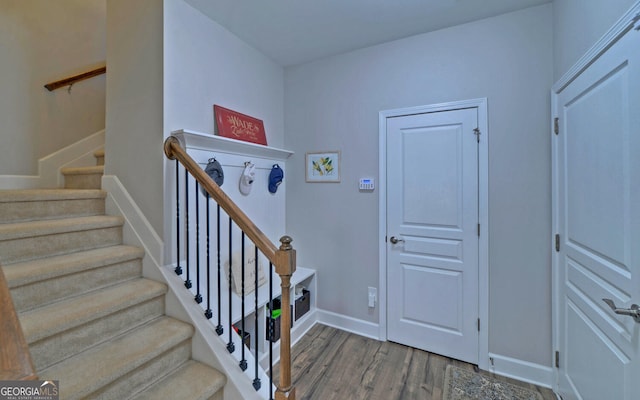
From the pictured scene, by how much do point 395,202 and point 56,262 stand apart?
93.6 inches

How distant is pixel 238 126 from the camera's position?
236cm

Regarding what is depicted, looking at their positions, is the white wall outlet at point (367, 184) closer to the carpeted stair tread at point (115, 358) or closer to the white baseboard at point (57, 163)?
the carpeted stair tread at point (115, 358)

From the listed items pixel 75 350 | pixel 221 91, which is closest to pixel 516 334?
pixel 75 350

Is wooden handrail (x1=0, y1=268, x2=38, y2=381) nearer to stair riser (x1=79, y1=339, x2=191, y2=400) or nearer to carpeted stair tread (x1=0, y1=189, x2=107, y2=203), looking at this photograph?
stair riser (x1=79, y1=339, x2=191, y2=400)

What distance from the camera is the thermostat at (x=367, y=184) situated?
99.6 inches

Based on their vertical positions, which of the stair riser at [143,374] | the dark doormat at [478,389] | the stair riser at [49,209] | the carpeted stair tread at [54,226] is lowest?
the dark doormat at [478,389]

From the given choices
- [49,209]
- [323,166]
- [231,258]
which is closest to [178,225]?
[231,258]

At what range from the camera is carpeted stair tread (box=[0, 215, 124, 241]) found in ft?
4.77

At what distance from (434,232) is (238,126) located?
1936mm

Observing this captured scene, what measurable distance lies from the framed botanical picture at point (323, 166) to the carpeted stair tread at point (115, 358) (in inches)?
68.1

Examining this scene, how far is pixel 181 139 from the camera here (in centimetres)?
182

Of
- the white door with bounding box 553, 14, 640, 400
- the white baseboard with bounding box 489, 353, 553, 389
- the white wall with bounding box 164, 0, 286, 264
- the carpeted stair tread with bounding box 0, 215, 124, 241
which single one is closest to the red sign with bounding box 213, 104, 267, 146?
the white wall with bounding box 164, 0, 286, 264

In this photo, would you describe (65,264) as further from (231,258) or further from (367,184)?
(367,184)

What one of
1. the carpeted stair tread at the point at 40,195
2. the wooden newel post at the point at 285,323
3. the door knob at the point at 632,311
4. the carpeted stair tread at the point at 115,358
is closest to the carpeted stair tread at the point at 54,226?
the carpeted stair tread at the point at 40,195
